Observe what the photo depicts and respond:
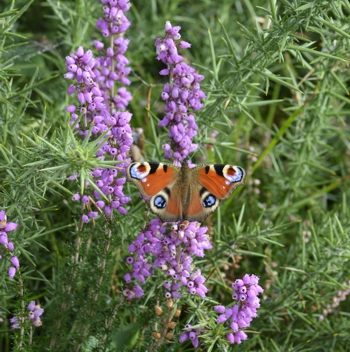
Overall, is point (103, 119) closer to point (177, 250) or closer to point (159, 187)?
point (159, 187)

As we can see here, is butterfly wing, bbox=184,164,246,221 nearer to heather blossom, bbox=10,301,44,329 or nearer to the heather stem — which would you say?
the heather stem

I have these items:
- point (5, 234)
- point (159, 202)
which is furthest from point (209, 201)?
point (5, 234)

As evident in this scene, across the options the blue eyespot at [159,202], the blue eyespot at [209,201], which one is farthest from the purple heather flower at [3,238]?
the blue eyespot at [209,201]

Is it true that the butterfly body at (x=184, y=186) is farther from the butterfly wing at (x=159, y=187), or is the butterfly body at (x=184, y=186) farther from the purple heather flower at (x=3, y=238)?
the purple heather flower at (x=3, y=238)

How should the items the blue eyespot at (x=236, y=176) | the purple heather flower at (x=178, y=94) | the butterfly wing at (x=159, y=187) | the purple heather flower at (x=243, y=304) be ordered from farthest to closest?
the purple heather flower at (x=178, y=94) < the blue eyespot at (x=236, y=176) < the butterfly wing at (x=159, y=187) < the purple heather flower at (x=243, y=304)

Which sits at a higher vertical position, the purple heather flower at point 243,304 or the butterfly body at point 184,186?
the butterfly body at point 184,186

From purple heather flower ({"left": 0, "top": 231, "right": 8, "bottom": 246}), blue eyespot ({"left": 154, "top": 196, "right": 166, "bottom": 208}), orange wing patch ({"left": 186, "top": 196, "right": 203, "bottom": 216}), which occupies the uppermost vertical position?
blue eyespot ({"left": 154, "top": 196, "right": 166, "bottom": 208})

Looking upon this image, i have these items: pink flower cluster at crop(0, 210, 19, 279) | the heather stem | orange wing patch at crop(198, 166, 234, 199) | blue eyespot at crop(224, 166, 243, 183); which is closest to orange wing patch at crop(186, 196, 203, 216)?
orange wing patch at crop(198, 166, 234, 199)
